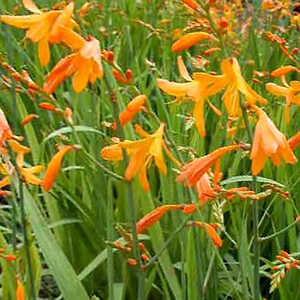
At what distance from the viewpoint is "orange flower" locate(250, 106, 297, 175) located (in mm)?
1141

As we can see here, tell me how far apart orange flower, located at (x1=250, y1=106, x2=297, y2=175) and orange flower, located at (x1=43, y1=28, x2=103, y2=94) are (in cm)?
29

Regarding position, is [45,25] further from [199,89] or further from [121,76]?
[199,89]

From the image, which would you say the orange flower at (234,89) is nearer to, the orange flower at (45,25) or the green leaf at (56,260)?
the orange flower at (45,25)

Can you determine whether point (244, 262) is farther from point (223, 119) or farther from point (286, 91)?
point (223, 119)

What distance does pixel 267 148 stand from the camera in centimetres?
114

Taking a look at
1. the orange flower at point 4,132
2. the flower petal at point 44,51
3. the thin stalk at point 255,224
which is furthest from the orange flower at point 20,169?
the thin stalk at point 255,224

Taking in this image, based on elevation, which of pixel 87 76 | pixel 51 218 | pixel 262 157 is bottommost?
pixel 51 218

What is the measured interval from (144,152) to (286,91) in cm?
36

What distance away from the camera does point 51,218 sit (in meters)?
2.30

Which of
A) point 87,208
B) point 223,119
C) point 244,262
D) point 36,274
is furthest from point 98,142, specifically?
point 244,262

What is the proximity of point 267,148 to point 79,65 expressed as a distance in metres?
0.36

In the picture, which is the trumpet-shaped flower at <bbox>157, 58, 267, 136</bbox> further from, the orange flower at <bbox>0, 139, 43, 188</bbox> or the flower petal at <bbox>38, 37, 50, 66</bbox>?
the orange flower at <bbox>0, 139, 43, 188</bbox>

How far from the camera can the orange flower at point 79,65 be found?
1.17m

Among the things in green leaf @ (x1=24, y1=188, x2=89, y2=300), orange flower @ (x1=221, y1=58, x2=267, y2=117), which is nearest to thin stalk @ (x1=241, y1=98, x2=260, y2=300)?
orange flower @ (x1=221, y1=58, x2=267, y2=117)
